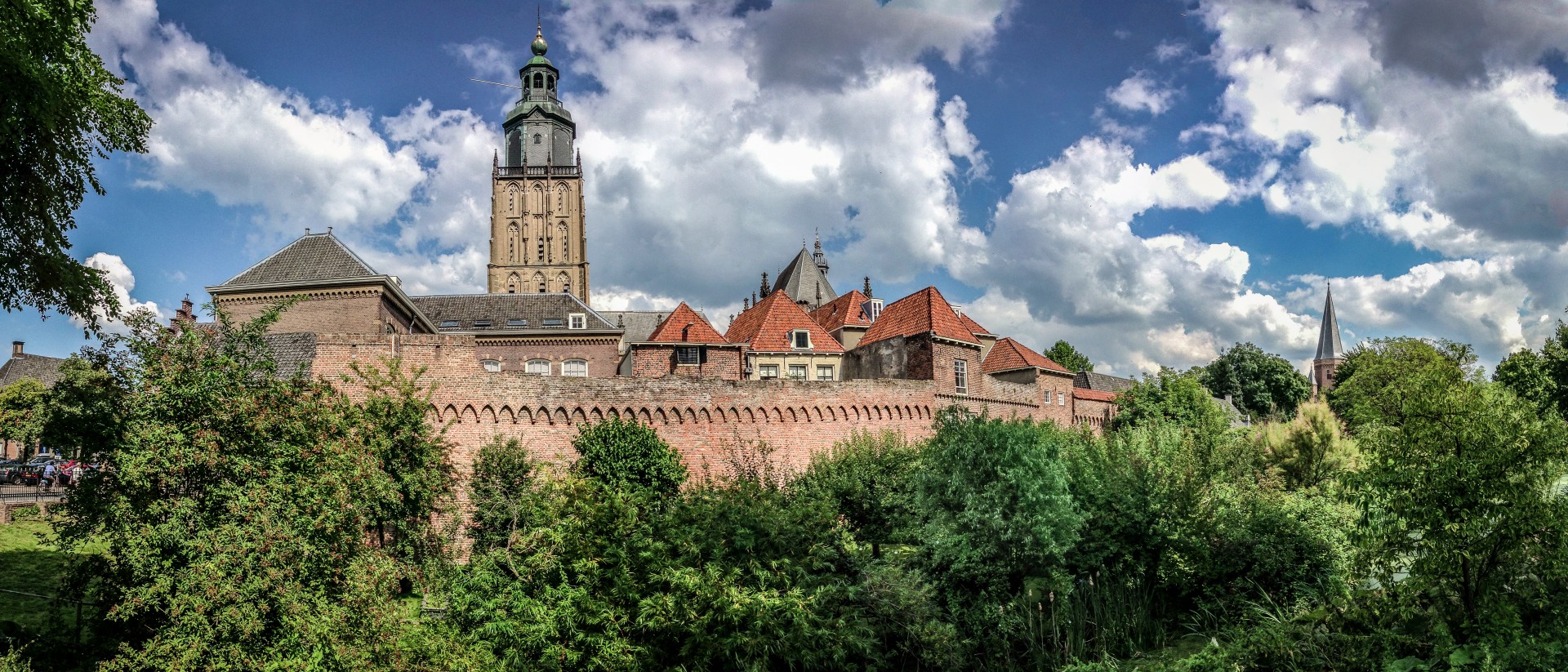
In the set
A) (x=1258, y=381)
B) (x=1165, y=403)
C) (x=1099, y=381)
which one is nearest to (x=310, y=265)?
(x=1165, y=403)

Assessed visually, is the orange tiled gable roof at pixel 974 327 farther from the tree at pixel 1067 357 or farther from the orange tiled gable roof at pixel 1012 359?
the tree at pixel 1067 357

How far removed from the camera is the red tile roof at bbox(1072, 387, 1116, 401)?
139ft

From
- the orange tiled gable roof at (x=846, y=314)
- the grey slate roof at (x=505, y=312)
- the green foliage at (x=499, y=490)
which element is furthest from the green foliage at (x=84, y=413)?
the orange tiled gable roof at (x=846, y=314)

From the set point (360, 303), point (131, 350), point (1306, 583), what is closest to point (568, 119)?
point (360, 303)

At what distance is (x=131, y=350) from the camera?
13.2 meters

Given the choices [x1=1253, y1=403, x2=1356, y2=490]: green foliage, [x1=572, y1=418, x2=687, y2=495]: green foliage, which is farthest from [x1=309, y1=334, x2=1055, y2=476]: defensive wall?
[x1=1253, y1=403, x2=1356, y2=490]: green foliage

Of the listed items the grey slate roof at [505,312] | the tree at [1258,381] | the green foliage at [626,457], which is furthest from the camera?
the tree at [1258,381]

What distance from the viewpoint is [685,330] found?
3238 centimetres

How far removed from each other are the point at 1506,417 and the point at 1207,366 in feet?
240

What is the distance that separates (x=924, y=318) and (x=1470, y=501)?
72.1ft

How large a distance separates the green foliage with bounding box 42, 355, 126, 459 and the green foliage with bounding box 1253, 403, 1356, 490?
29927mm

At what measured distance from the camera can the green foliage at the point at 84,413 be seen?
41.3ft

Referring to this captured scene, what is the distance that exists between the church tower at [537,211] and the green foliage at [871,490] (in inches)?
2223

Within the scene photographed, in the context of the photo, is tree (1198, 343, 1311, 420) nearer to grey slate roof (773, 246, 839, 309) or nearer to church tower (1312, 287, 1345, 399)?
church tower (1312, 287, 1345, 399)
